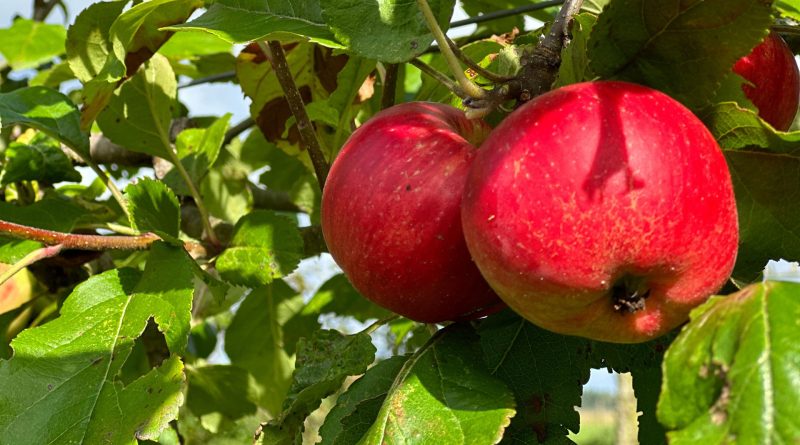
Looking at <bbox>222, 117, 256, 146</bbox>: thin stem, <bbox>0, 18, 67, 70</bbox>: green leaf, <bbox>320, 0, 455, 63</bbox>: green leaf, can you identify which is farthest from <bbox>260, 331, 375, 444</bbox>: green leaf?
<bbox>0, 18, 67, 70</bbox>: green leaf

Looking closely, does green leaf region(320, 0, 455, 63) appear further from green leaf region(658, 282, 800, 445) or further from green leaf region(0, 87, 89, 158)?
green leaf region(0, 87, 89, 158)

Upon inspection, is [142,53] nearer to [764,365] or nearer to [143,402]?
[143,402]

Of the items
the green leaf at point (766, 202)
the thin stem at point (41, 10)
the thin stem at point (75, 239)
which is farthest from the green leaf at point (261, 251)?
the thin stem at point (41, 10)

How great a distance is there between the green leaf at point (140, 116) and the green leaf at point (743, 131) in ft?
3.06

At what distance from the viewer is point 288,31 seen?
0.92 meters

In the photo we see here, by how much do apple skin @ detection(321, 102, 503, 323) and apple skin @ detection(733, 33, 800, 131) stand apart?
0.31 m

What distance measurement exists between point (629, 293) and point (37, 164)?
1099 mm

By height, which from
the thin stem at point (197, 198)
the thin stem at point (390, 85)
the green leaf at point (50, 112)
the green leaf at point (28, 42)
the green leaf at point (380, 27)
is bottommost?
the thin stem at point (197, 198)

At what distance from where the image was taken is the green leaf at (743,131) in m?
0.74

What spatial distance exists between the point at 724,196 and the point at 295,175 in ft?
4.42

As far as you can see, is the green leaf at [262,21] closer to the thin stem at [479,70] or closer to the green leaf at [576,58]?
the thin stem at [479,70]

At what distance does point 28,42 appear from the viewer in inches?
75.4

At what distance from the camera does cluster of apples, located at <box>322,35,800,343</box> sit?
631 mm

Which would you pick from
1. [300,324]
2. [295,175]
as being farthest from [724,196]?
[295,175]
